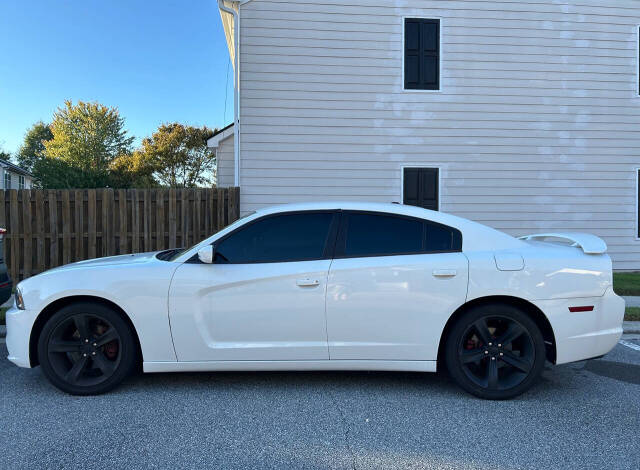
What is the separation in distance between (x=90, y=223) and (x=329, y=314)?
6299 millimetres

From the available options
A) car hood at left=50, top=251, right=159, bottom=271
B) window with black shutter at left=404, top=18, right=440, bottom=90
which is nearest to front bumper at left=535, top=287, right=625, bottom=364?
car hood at left=50, top=251, right=159, bottom=271

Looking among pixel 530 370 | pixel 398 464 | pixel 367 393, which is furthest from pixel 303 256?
pixel 530 370

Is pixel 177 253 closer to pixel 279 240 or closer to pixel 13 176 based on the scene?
pixel 279 240

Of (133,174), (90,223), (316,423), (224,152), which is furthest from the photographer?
(133,174)

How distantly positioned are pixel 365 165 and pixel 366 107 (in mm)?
1190

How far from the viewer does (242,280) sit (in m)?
3.72

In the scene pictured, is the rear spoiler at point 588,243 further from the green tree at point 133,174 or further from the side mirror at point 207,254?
the green tree at point 133,174

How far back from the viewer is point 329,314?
12.1ft

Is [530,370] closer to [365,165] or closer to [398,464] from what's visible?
[398,464]

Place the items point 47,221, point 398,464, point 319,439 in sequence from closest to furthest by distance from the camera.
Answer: point 398,464
point 319,439
point 47,221

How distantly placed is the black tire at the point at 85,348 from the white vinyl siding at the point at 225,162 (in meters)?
9.87

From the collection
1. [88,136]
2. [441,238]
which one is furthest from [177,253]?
[88,136]

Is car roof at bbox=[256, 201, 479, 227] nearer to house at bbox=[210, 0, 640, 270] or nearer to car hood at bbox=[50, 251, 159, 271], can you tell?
car hood at bbox=[50, 251, 159, 271]

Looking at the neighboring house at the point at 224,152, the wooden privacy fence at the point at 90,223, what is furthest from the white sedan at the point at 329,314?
the neighboring house at the point at 224,152
